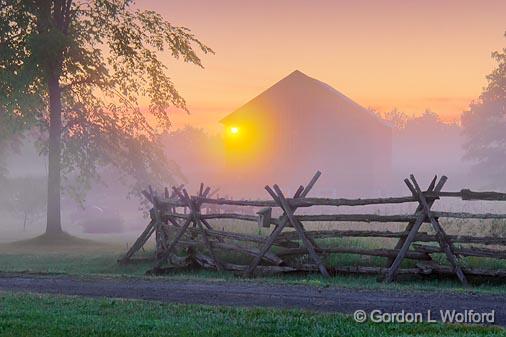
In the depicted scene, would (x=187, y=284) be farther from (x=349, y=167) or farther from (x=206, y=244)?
(x=349, y=167)

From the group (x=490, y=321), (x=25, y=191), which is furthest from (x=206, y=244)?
(x=25, y=191)

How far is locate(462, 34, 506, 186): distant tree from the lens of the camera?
65.0 metres

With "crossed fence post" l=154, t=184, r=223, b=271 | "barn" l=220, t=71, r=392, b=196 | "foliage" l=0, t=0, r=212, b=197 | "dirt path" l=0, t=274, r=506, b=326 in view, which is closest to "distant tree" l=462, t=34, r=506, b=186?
"barn" l=220, t=71, r=392, b=196

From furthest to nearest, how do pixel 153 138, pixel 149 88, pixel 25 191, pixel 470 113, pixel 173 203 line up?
pixel 470 113, pixel 25 191, pixel 153 138, pixel 149 88, pixel 173 203

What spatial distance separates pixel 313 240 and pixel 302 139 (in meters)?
41.5

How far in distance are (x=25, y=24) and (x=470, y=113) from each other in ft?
160

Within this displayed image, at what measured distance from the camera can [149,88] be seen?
118 feet

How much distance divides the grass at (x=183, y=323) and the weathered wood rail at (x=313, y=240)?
5372mm

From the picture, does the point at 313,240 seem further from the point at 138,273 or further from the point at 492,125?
the point at 492,125

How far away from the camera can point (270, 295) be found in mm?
13359

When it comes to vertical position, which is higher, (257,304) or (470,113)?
(470,113)

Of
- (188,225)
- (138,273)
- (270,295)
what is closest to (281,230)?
(188,225)

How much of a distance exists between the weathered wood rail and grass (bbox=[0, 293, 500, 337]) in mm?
5372

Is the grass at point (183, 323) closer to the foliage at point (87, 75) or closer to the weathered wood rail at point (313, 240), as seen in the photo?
the weathered wood rail at point (313, 240)
